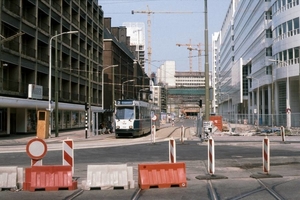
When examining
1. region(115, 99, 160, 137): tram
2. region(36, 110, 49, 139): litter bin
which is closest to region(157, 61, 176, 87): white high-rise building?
region(115, 99, 160, 137): tram

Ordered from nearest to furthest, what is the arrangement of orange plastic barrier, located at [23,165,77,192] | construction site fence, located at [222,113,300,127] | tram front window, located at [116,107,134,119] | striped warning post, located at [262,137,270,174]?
orange plastic barrier, located at [23,165,77,192] < striped warning post, located at [262,137,270,174] < tram front window, located at [116,107,134,119] < construction site fence, located at [222,113,300,127]

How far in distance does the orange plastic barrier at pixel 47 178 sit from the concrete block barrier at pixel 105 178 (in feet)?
1.62

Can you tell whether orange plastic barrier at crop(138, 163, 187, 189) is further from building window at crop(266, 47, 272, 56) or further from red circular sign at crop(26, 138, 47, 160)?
building window at crop(266, 47, 272, 56)

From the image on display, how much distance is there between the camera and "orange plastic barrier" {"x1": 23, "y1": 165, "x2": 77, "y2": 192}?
33.8 ft

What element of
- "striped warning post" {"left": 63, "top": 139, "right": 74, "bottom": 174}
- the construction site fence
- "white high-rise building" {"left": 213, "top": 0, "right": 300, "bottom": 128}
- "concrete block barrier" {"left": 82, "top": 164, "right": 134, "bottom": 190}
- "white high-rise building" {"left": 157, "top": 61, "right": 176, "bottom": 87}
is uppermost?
"white high-rise building" {"left": 157, "top": 61, "right": 176, "bottom": 87}

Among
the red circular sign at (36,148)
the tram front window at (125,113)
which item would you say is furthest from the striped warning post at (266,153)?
the tram front window at (125,113)

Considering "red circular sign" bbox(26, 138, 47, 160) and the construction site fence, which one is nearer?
"red circular sign" bbox(26, 138, 47, 160)

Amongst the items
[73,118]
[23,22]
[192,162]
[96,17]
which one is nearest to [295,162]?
[192,162]

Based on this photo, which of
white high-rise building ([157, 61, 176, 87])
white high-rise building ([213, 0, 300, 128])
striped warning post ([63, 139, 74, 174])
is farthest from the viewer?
white high-rise building ([157, 61, 176, 87])

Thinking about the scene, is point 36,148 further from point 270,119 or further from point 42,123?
point 270,119

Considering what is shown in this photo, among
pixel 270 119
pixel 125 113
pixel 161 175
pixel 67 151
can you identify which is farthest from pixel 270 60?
pixel 67 151

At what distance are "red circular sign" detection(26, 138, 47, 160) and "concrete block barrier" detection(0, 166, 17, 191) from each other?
2.13 feet

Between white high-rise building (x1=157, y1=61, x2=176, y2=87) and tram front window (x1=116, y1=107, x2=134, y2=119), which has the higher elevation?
white high-rise building (x1=157, y1=61, x2=176, y2=87)

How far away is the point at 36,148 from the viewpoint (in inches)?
409
